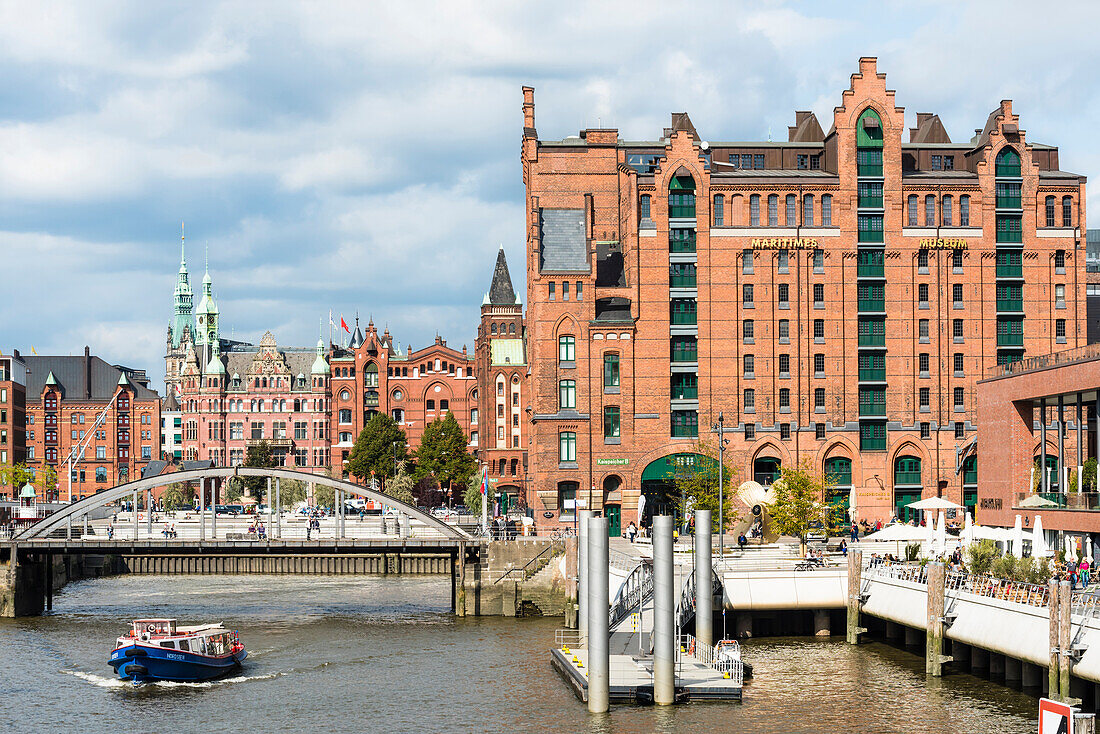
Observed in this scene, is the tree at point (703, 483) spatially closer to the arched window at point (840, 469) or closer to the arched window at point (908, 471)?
the arched window at point (840, 469)

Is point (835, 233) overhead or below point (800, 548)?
overhead

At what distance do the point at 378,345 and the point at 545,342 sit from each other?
93974 millimetres

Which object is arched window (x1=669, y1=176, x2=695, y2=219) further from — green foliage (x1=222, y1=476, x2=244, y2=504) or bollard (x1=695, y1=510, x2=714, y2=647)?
green foliage (x1=222, y1=476, x2=244, y2=504)

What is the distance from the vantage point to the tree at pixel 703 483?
279 ft

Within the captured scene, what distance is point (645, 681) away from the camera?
4575 centimetres

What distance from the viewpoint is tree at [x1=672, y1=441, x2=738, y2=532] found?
3349 inches

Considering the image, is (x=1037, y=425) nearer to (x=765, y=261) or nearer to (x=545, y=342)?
(x=765, y=261)

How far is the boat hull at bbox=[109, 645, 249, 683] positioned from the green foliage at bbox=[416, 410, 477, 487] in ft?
327

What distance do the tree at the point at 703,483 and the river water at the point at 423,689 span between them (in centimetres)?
1916

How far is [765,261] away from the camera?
96250 millimetres

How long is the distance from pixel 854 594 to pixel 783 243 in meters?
41.9

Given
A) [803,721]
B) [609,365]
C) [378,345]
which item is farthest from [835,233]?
[378,345]

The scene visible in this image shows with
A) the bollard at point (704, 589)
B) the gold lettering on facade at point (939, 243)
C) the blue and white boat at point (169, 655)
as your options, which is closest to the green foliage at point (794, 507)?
the bollard at point (704, 589)

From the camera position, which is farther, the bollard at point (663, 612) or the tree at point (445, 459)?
the tree at point (445, 459)
